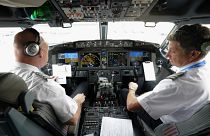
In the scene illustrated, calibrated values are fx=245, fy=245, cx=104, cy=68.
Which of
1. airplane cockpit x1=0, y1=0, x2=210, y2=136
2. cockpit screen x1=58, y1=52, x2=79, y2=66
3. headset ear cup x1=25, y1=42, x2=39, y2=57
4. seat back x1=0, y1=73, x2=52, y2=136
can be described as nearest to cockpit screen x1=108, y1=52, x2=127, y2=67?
airplane cockpit x1=0, y1=0, x2=210, y2=136

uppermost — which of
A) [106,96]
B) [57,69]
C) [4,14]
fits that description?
[4,14]

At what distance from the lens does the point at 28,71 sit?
1.76 meters

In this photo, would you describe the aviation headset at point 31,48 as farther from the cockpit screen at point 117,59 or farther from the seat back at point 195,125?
the cockpit screen at point 117,59

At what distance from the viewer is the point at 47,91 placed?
1690 mm

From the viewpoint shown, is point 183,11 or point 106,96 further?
point 106,96

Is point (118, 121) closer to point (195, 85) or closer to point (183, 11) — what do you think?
point (195, 85)

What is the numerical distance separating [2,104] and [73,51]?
2.69 metres

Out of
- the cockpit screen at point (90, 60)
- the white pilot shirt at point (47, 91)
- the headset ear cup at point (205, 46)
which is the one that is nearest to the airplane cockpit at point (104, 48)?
the cockpit screen at point (90, 60)

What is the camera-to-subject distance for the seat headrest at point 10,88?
3.80 feet

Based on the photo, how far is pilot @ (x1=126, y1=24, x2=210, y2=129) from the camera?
1674mm

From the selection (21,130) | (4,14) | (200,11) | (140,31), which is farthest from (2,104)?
(140,31)

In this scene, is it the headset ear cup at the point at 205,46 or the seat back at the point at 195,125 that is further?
the headset ear cup at the point at 205,46

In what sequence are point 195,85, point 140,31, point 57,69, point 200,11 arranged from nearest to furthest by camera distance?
point 195,85
point 200,11
point 57,69
point 140,31

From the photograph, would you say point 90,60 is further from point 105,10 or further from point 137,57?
point 105,10
